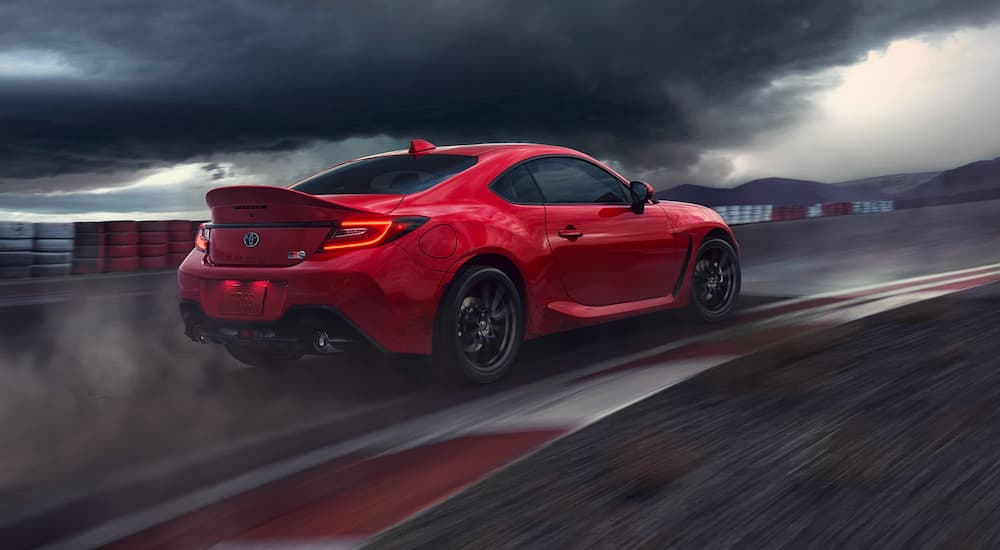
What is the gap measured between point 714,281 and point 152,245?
1196 centimetres

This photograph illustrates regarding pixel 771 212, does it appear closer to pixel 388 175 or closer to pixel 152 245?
pixel 152 245

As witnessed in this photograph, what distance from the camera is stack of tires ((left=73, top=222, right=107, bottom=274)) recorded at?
14703 mm

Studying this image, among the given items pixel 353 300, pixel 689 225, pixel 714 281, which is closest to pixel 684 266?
pixel 689 225

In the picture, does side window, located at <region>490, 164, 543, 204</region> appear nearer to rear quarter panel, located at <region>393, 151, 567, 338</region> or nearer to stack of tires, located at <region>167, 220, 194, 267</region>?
rear quarter panel, located at <region>393, 151, 567, 338</region>

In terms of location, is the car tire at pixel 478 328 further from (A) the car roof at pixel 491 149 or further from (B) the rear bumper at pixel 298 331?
(A) the car roof at pixel 491 149

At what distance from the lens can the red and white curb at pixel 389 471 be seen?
108 inches

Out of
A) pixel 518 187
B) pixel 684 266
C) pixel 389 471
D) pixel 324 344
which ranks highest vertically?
pixel 518 187

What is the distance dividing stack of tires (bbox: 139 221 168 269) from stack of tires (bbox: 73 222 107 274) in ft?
2.22

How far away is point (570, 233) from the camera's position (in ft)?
17.6

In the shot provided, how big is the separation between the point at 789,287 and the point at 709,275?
2512 mm

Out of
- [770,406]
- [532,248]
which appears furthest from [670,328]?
[770,406]

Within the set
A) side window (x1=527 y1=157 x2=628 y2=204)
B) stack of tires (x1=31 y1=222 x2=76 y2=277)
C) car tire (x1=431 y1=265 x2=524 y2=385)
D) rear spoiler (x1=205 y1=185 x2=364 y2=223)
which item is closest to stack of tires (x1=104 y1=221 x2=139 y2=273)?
stack of tires (x1=31 y1=222 x2=76 y2=277)

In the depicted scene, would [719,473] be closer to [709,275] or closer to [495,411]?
[495,411]

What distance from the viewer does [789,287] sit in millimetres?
8859
